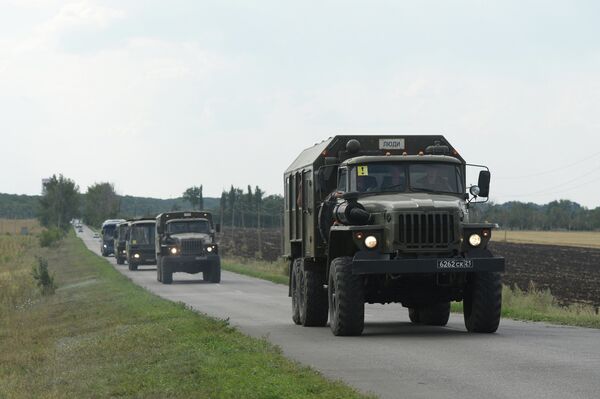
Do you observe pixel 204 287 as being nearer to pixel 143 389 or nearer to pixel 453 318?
pixel 453 318

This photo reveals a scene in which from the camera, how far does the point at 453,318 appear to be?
25172mm

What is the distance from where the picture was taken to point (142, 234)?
6162 cm

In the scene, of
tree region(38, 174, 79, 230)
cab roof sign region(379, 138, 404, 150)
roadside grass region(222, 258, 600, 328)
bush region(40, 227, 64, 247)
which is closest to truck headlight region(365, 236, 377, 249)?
cab roof sign region(379, 138, 404, 150)

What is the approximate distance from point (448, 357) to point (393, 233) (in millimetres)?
3173

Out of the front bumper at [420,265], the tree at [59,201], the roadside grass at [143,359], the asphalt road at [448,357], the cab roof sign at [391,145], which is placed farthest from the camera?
the tree at [59,201]

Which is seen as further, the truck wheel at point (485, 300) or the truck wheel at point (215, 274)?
the truck wheel at point (215, 274)

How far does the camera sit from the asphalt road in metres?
12.3

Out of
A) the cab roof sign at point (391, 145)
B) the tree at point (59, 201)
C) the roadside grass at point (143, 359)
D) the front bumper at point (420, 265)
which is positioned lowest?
the roadside grass at point (143, 359)

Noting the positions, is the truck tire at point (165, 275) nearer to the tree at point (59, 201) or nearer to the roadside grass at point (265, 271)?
the roadside grass at point (265, 271)

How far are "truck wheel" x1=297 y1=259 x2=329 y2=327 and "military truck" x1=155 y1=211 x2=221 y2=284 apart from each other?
25.5 m

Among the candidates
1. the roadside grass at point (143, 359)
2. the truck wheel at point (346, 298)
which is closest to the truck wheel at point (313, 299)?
the roadside grass at point (143, 359)

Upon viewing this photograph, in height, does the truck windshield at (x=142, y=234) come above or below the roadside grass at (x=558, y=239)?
below

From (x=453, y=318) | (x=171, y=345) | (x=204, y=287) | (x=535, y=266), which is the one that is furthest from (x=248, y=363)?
(x=535, y=266)

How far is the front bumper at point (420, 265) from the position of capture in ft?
58.8
